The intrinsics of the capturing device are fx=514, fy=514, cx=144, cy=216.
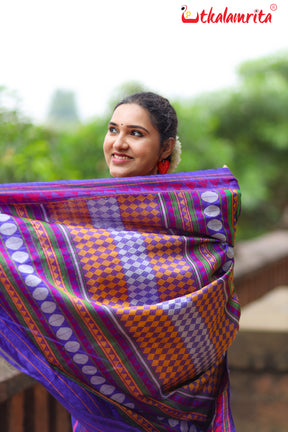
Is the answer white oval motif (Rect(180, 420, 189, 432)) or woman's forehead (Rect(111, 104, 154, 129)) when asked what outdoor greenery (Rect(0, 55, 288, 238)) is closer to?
woman's forehead (Rect(111, 104, 154, 129))

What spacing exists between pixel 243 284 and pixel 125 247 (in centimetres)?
362

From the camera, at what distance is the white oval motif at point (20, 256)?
4.23 feet

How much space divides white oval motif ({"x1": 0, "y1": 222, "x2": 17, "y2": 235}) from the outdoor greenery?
1.64 metres

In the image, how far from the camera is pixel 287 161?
27.2ft

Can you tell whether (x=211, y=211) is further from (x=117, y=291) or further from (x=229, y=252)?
(x=117, y=291)

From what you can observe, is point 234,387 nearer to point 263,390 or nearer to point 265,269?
point 263,390

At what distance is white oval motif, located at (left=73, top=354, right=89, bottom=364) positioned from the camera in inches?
51.6

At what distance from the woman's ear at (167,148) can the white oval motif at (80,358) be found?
2.12ft

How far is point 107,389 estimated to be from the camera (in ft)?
4.42

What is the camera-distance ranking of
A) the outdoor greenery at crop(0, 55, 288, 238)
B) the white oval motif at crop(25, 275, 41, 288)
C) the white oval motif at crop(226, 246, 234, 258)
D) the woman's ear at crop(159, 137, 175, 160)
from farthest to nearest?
the outdoor greenery at crop(0, 55, 288, 238)
the woman's ear at crop(159, 137, 175, 160)
the white oval motif at crop(226, 246, 234, 258)
the white oval motif at crop(25, 275, 41, 288)

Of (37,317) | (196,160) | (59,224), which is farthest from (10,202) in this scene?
(196,160)

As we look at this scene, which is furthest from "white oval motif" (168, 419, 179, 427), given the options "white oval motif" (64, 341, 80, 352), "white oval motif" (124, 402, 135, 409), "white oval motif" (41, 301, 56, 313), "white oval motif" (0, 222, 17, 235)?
"white oval motif" (0, 222, 17, 235)

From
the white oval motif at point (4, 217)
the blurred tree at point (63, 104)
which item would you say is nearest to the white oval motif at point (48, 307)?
the white oval motif at point (4, 217)

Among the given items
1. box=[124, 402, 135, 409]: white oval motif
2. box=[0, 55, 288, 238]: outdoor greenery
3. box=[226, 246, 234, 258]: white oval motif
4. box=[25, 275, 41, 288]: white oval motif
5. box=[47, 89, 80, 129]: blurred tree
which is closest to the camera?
box=[25, 275, 41, 288]: white oval motif
